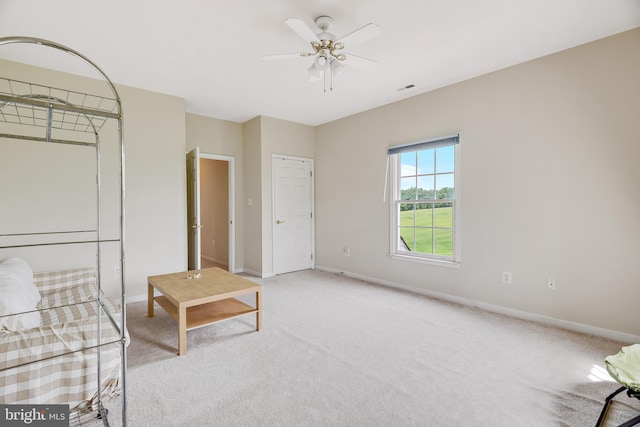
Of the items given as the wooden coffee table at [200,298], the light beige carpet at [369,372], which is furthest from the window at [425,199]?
the wooden coffee table at [200,298]

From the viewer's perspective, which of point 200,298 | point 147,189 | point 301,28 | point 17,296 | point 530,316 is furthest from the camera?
point 147,189

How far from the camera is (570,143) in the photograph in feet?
9.24

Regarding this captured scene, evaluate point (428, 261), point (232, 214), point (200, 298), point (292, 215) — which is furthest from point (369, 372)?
point (232, 214)

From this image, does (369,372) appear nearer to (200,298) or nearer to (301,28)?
(200,298)

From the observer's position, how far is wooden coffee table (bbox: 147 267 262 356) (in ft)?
8.02

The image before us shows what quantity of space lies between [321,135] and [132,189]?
3032 mm

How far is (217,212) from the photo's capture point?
5.88 meters

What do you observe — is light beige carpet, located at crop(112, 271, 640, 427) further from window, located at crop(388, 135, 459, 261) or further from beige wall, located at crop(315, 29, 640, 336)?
window, located at crop(388, 135, 459, 261)

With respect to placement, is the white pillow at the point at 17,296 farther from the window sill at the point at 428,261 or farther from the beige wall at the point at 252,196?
the window sill at the point at 428,261

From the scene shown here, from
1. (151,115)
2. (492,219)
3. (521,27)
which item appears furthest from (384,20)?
(151,115)

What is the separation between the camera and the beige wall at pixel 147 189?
3.53m

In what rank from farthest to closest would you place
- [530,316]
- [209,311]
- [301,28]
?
1. [530,316]
2. [209,311]
3. [301,28]

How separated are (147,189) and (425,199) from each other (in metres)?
3.49

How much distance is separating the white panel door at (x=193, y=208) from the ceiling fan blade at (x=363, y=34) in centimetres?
239
